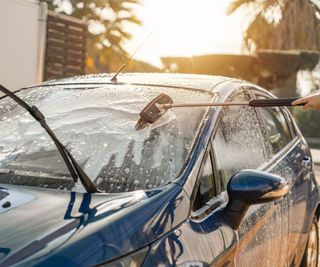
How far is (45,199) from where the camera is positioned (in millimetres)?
2041

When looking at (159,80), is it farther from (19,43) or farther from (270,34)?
(270,34)

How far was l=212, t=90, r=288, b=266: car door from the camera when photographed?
2.49 m

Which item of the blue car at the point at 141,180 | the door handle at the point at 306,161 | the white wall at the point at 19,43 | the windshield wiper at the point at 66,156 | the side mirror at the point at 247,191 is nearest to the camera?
the blue car at the point at 141,180

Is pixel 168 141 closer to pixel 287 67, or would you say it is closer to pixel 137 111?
pixel 137 111

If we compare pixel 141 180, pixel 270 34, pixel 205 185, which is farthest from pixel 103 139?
pixel 270 34

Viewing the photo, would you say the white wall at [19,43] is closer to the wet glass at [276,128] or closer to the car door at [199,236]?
the wet glass at [276,128]

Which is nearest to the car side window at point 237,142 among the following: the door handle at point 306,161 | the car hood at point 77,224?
the car hood at point 77,224

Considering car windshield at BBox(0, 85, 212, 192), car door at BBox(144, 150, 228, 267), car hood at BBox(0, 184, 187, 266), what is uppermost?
car windshield at BBox(0, 85, 212, 192)

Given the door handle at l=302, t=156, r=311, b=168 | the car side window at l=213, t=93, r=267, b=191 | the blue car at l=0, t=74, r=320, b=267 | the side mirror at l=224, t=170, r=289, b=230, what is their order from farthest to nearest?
the door handle at l=302, t=156, r=311, b=168 < the car side window at l=213, t=93, r=267, b=191 < the side mirror at l=224, t=170, r=289, b=230 < the blue car at l=0, t=74, r=320, b=267

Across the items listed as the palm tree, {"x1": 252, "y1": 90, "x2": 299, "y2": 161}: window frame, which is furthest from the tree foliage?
{"x1": 252, "y1": 90, "x2": 299, "y2": 161}: window frame

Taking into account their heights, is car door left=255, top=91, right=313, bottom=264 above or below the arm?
below

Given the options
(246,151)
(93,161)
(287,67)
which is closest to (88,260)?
(93,161)

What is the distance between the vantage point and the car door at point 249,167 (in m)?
2.49

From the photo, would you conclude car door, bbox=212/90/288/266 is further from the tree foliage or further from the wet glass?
the tree foliage
